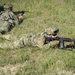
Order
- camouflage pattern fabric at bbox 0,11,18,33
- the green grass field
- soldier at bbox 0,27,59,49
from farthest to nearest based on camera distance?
camouflage pattern fabric at bbox 0,11,18,33
soldier at bbox 0,27,59,49
the green grass field

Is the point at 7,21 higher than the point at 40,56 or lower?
higher

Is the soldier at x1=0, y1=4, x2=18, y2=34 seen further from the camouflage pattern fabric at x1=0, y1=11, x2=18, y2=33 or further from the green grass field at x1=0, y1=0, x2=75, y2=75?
the green grass field at x1=0, y1=0, x2=75, y2=75

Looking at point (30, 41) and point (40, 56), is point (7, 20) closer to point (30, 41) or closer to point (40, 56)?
point (30, 41)

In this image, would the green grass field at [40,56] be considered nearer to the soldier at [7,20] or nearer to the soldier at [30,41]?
the soldier at [30,41]

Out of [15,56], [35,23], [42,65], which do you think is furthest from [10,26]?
[42,65]

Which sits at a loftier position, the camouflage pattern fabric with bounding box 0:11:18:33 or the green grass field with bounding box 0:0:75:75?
the camouflage pattern fabric with bounding box 0:11:18:33

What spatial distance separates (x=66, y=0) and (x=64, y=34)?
6.53 m

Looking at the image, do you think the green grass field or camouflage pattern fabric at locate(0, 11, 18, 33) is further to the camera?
camouflage pattern fabric at locate(0, 11, 18, 33)

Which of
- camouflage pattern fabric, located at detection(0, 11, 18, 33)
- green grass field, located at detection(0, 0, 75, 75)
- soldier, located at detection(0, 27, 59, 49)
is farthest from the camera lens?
camouflage pattern fabric, located at detection(0, 11, 18, 33)

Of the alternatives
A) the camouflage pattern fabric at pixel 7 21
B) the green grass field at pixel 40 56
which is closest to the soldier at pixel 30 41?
→ the green grass field at pixel 40 56

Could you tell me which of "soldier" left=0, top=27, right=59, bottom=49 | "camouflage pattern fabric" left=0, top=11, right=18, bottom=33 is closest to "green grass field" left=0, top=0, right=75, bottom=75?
"soldier" left=0, top=27, right=59, bottom=49

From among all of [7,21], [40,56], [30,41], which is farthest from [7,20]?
[40,56]

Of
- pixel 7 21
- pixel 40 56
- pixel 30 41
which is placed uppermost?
pixel 7 21

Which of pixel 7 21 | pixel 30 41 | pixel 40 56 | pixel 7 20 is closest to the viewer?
pixel 40 56
